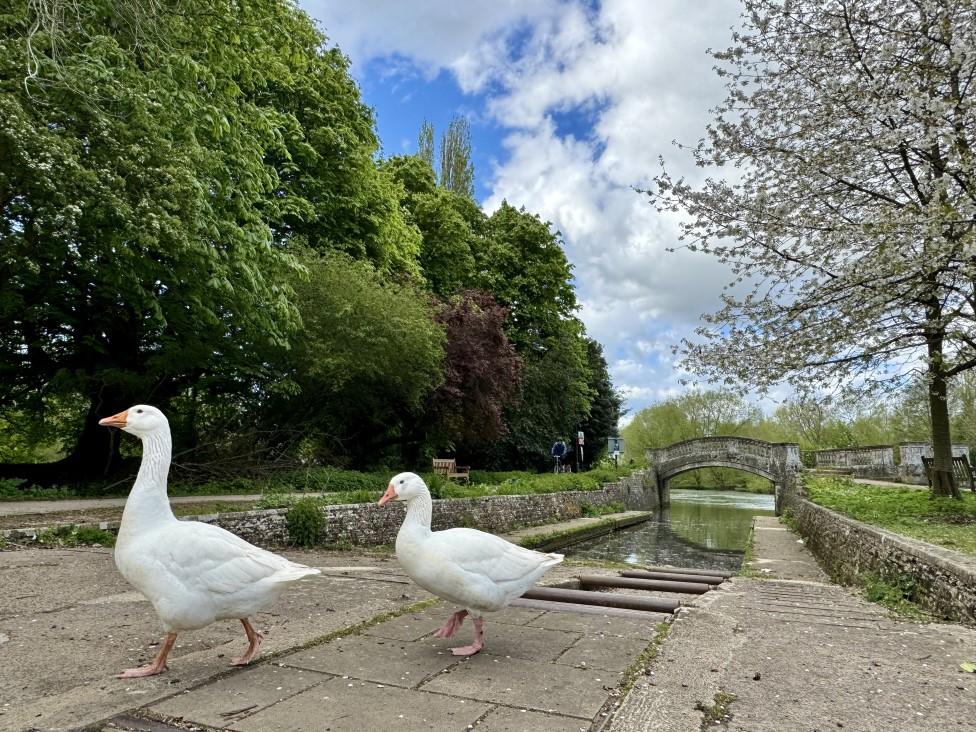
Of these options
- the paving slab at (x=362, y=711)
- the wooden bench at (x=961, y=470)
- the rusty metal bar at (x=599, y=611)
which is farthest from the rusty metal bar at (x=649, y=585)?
the wooden bench at (x=961, y=470)

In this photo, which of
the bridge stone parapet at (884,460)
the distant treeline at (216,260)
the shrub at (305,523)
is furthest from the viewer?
the bridge stone parapet at (884,460)

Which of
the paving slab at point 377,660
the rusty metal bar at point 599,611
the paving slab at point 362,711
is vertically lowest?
the rusty metal bar at point 599,611

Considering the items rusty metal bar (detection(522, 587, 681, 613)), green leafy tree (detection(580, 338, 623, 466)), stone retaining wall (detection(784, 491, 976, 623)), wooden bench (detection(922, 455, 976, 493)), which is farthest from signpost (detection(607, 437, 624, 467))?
rusty metal bar (detection(522, 587, 681, 613))

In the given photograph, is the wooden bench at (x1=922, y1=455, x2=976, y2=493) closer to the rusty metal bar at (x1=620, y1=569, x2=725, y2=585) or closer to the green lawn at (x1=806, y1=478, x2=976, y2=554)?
the green lawn at (x1=806, y1=478, x2=976, y2=554)

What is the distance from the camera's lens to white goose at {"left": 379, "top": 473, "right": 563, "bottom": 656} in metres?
3.91

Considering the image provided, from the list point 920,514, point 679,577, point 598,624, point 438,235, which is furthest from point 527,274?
point 598,624

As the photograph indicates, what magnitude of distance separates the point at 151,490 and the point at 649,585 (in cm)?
608

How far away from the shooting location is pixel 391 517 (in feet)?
45.8

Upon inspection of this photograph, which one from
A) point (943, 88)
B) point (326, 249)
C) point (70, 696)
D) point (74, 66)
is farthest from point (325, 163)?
point (70, 696)

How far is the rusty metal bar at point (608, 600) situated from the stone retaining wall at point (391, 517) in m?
5.77

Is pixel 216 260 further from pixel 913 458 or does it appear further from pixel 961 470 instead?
pixel 913 458

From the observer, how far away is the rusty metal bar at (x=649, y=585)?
7.79 metres

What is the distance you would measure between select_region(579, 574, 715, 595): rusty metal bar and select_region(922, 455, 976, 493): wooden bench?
9188 mm

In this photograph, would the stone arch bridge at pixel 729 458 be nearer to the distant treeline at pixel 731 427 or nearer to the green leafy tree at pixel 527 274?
the distant treeline at pixel 731 427
